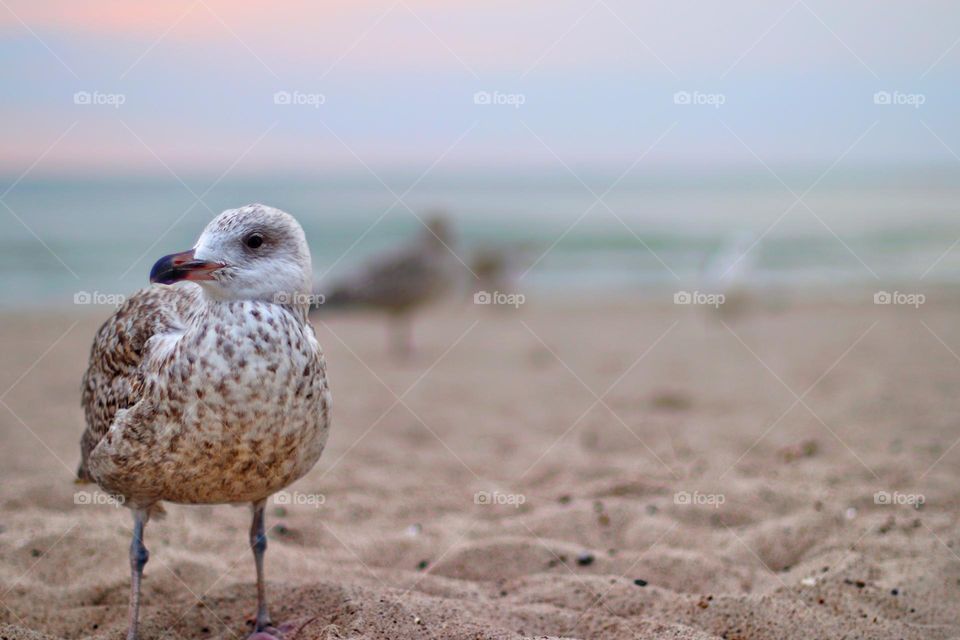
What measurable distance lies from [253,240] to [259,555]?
1495 millimetres

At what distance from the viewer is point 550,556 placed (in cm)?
474

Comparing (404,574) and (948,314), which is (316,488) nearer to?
(404,574)

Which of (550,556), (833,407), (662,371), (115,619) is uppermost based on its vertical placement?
(662,371)

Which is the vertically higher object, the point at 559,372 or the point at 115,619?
the point at 559,372

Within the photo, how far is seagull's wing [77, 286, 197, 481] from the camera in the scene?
3.65m

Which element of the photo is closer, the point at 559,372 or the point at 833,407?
the point at 833,407

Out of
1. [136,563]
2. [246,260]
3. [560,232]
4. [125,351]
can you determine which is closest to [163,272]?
[246,260]

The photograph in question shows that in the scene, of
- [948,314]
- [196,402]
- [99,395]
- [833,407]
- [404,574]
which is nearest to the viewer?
[196,402]

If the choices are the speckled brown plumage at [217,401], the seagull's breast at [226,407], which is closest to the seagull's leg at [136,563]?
the speckled brown plumage at [217,401]

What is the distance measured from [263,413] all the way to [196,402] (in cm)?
25

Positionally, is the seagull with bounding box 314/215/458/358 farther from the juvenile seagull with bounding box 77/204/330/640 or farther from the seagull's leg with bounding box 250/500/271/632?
the juvenile seagull with bounding box 77/204/330/640

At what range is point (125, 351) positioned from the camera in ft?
12.2

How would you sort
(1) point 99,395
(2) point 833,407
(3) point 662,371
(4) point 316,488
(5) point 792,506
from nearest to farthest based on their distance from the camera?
(1) point 99,395, (5) point 792,506, (4) point 316,488, (2) point 833,407, (3) point 662,371

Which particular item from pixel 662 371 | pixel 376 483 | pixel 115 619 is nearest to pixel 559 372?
pixel 662 371
